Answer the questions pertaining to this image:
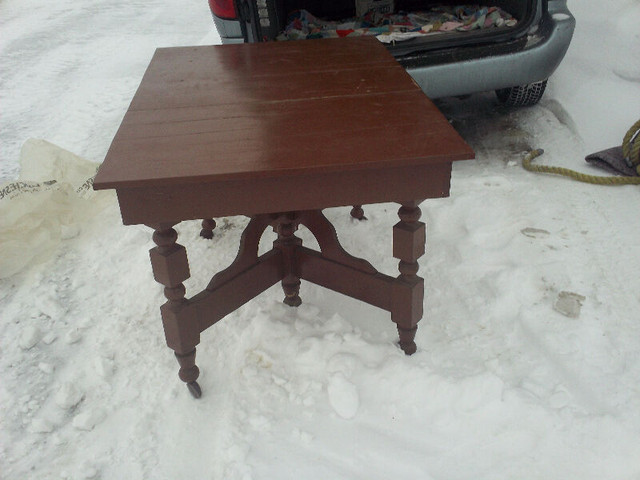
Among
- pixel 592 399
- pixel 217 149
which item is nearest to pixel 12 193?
pixel 217 149

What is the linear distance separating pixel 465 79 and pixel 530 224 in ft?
2.82

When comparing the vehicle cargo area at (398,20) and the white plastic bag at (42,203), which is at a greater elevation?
the vehicle cargo area at (398,20)

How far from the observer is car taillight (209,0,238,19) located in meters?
3.01

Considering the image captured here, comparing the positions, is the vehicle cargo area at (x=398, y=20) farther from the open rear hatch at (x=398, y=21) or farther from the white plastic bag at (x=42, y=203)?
the white plastic bag at (x=42, y=203)

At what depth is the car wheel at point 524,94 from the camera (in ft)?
11.6

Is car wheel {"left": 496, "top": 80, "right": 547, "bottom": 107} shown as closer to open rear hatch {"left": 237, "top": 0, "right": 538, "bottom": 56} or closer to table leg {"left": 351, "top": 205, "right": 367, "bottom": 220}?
open rear hatch {"left": 237, "top": 0, "right": 538, "bottom": 56}

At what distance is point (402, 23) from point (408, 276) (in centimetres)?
224

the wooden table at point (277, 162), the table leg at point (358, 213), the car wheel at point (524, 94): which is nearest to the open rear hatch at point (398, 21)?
the car wheel at point (524, 94)

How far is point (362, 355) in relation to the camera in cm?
196

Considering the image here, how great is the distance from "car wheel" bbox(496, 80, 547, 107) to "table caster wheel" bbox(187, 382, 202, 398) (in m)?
2.58

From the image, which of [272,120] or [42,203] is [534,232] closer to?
[272,120]

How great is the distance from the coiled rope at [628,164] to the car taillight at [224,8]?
1605 millimetres

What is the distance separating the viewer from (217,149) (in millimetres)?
1631

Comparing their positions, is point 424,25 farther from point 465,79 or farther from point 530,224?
point 530,224
